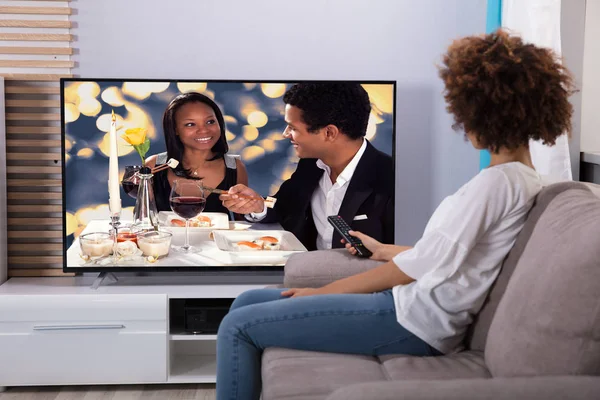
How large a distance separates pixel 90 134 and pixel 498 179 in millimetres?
2146

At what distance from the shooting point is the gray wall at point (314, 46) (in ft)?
11.9

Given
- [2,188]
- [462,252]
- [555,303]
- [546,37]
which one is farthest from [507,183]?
[2,188]

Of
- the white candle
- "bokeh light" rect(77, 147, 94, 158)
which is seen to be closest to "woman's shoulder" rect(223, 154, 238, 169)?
the white candle

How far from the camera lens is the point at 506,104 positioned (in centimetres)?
190

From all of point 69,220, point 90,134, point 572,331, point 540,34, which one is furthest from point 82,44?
point 572,331

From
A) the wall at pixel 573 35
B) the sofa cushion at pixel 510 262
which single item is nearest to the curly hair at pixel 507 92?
the sofa cushion at pixel 510 262

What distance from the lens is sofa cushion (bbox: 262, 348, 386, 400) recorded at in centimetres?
177

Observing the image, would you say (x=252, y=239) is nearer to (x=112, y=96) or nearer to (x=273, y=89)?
(x=273, y=89)

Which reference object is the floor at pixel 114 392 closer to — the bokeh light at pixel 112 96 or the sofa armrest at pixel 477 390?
the bokeh light at pixel 112 96

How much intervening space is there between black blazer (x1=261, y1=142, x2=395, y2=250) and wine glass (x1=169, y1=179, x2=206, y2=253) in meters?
0.33

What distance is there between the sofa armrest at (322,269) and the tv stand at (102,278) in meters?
1.29

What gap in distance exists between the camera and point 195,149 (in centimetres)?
345

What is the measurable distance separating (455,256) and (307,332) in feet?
1.49

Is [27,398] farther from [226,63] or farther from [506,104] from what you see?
[506,104]
